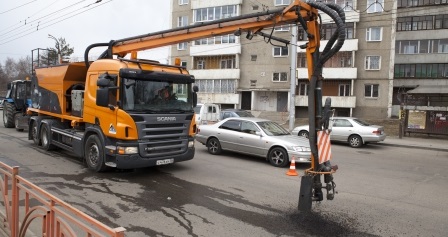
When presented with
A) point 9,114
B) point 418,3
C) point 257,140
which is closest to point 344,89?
point 418,3

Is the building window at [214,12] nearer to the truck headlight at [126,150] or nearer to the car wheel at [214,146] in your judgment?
the car wheel at [214,146]

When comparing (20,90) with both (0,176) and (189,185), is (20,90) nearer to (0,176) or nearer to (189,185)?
(189,185)

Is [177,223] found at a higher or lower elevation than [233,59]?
lower

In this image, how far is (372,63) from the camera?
3525cm

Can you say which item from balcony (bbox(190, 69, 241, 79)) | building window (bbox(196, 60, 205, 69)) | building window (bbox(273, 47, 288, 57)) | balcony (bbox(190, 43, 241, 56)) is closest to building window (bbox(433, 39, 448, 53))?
building window (bbox(273, 47, 288, 57))

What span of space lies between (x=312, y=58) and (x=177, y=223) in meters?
Result: 3.97

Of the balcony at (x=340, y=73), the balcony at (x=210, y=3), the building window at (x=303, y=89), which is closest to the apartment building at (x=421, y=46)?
the balcony at (x=340, y=73)

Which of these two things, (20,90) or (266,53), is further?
(266,53)

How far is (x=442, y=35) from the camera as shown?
135ft

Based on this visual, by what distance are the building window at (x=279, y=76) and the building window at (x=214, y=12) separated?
27.6 ft

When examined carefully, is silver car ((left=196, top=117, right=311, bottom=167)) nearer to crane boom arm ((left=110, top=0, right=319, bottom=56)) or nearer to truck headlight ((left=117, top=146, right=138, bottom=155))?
crane boom arm ((left=110, top=0, right=319, bottom=56))

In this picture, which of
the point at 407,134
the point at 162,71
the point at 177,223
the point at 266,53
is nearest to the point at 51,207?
the point at 177,223

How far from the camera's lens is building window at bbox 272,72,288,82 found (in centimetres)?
3899

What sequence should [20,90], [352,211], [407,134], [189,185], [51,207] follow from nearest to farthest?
[51,207] < [352,211] < [189,185] < [20,90] < [407,134]
